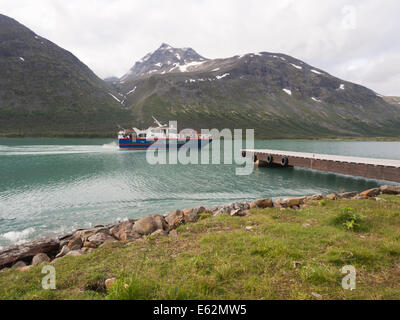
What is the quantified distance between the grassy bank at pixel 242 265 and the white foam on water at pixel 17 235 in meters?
7.44

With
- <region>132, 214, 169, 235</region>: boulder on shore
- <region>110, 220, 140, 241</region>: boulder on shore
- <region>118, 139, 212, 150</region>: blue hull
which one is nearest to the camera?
<region>110, 220, 140, 241</region>: boulder on shore

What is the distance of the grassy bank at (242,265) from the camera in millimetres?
5035

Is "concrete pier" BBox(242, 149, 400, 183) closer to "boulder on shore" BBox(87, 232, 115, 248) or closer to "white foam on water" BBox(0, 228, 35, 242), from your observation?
"boulder on shore" BBox(87, 232, 115, 248)

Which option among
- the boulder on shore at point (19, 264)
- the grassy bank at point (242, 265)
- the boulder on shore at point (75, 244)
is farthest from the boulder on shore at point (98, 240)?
the boulder on shore at point (19, 264)

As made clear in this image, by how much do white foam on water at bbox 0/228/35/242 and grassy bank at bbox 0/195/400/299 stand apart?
7438 millimetres

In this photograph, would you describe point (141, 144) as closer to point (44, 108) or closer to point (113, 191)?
point (113, 191)

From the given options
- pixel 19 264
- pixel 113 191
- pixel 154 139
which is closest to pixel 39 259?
pixel 19 264

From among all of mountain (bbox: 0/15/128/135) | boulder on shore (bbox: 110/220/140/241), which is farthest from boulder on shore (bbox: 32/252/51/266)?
mountain (bbox: 0/15/128/135)

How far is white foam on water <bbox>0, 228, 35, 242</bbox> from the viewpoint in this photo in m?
12.6

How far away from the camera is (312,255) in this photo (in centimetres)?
673

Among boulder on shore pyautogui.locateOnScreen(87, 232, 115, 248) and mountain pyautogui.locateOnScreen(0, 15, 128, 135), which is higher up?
mountain pyautogui.locateOnScreen(0, 15, 128, 135)
